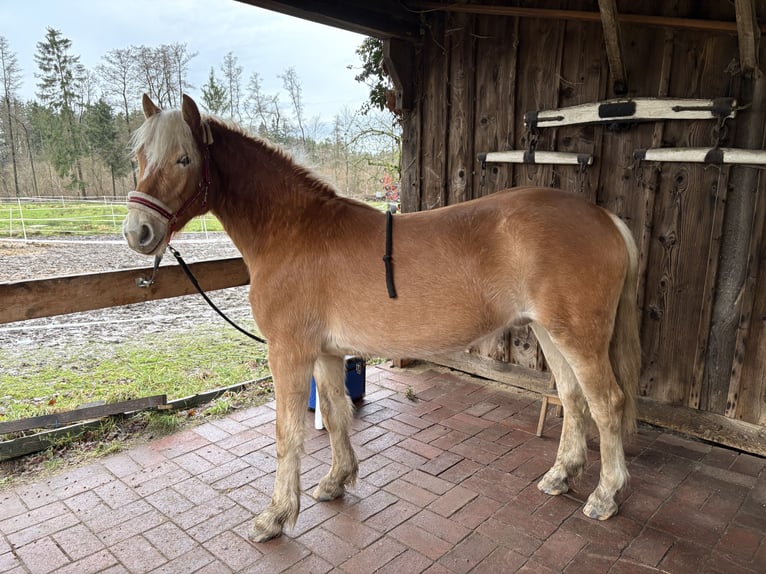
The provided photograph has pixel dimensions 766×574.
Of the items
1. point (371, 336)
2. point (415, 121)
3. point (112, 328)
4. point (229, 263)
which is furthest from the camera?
point (112, 328)

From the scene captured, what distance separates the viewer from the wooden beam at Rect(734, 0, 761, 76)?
6.84ft

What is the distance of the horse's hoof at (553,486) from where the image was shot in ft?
7.77

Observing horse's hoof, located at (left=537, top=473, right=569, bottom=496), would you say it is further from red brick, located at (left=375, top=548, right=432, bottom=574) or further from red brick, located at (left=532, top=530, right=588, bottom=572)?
red brick, located at (left=375, top=548, right=432, bottom=574)

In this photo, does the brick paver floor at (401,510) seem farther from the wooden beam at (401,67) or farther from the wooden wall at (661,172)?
the wooden beam at (401,67)

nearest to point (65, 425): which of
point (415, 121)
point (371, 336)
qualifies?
point (371, 336)

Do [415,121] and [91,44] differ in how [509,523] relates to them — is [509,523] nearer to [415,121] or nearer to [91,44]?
[415,121]

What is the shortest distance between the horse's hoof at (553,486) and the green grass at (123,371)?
92.0 inches

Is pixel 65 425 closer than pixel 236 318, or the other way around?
pixel 65 425

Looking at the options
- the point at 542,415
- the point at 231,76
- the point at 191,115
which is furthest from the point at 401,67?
the point at 231,76

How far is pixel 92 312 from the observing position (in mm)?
7230

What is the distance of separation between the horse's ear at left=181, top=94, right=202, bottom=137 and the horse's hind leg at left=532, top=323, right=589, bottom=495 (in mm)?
1961

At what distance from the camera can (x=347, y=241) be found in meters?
2.09

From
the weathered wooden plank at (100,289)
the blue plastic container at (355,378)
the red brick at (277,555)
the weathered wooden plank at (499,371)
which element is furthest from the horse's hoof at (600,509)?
the weathered wooden plank at (100,289)

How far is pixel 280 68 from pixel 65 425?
946 centimetres
